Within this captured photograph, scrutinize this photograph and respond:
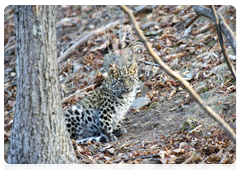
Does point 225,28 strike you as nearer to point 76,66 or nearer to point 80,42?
point 76,66

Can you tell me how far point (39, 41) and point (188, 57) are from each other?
6152 millimetres

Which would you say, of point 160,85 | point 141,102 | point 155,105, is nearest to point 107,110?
point 141,102

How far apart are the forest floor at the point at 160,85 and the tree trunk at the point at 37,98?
3.32 ft

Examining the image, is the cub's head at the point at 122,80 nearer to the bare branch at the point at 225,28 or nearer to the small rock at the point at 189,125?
the small rock at the point at 189,125

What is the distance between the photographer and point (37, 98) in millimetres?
4285

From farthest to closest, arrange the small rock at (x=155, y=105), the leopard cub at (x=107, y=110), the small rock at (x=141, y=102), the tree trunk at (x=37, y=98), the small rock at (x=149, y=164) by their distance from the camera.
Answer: the small rock at (x=141, y=102), the small rock at (x=155, y=105), the leopard cub at (x=107, y=110), the small rock at (x=149, y=164), the tree trunk at (x=37, y=98)

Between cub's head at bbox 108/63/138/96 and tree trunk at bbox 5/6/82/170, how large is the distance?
3105 millimetres

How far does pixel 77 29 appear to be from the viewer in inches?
532

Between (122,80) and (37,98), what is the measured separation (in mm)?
3496

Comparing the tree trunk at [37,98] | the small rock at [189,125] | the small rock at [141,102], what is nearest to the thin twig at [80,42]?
the small rock at [141,102]

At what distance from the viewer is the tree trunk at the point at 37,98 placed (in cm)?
419

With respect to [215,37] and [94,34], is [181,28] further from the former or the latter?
[94,34]

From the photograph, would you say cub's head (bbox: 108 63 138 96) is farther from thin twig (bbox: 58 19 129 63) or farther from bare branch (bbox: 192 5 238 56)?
thin twig (bbox: 58 19 129 63)

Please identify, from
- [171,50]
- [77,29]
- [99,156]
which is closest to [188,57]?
Result: [171,50]
